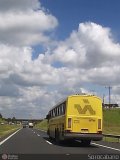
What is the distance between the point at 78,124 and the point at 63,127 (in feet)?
4.09

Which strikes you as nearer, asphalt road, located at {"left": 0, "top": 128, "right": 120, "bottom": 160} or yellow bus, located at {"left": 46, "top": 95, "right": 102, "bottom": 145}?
asphalt road, located at {"left": 0, "top": 128, "right": 120, "bottom": 160}

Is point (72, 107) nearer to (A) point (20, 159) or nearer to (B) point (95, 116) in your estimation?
(B) point (95, 116)

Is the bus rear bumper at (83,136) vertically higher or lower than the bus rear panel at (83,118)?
lower

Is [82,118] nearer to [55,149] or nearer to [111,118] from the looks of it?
[55,149]

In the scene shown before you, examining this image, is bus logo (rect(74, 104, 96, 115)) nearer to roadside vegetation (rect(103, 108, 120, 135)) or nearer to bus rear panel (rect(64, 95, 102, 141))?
bus rear panel (rect(64, 95, 102, 141))

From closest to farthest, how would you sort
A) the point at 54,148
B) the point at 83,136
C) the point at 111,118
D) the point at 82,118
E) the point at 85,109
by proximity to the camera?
the point at 54,148
the point at 83,136
the point at 82,118
the point at 85,109
the point at 111,118

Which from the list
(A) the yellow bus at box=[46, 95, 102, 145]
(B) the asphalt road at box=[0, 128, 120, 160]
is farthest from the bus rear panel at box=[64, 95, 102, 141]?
(B) the asphalt road at box=[0, 128, 120, 160]

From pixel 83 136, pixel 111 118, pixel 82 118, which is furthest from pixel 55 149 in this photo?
pixel 111 118

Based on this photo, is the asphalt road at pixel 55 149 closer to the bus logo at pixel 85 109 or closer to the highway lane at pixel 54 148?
the highway lane at pixel 54 148

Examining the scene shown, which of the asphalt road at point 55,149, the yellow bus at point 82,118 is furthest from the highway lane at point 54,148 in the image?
the yellow bus at point 82,118

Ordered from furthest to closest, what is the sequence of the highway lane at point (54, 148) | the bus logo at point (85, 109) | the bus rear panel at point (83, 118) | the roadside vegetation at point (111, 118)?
1. the roadside vegetation at point (111, 118)
2. the bus logo at point (85, 109)
3. the bus rear panel at point (83, 118)
4. the highway lane at point (54, 148)

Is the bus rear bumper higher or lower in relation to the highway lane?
higher

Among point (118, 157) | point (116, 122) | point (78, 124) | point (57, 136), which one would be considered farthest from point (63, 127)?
point (116, 122)

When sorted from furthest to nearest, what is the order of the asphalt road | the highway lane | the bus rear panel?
the bus rear panel, the highway lane, the asphalt road
